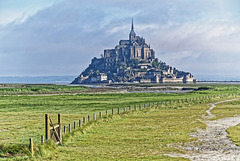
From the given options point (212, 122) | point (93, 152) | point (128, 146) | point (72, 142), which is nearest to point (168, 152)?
point (128, 146)

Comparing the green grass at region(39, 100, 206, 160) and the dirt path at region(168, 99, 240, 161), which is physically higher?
the dirt path at region(168, 99, 240, 161)

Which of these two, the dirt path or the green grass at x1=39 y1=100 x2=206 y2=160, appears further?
the green grass at x1=39 y1=100 x2=206 y2=160

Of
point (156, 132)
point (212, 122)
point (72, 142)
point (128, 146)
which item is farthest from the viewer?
point (212, 122)

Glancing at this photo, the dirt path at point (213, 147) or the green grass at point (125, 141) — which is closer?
the dirt path at point (213, 147)

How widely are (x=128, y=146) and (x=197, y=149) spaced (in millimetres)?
4014

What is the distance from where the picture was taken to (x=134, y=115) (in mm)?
40000

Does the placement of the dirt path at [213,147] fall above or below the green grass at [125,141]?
above

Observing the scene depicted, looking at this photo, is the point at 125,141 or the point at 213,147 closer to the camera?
the point at 213,147

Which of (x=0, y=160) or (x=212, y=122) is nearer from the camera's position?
(x=0, y=160)

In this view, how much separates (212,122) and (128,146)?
13.9 metres

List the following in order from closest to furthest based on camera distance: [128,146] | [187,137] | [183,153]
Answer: [183,153] → [128,146] → [187,137]

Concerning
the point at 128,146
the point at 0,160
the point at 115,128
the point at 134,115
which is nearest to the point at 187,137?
the point at 128,146

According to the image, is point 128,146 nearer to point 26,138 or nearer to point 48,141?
point 48,141

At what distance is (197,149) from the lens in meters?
19.2
